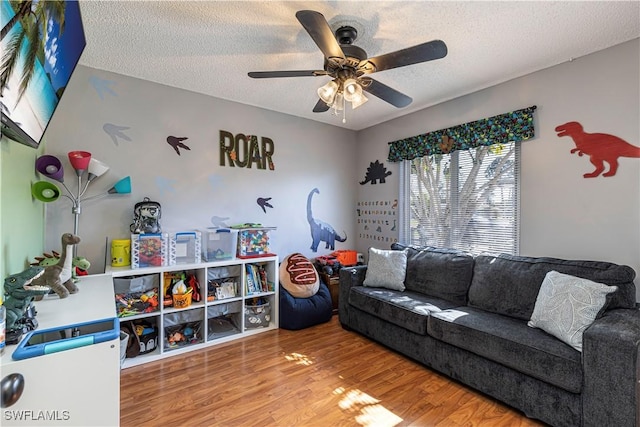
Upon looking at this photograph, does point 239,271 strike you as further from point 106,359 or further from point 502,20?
point 502,20

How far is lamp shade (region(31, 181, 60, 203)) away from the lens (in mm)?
1920

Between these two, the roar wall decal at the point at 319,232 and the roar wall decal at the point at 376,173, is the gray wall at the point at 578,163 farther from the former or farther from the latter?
the roar wall decal at the point at 319,232

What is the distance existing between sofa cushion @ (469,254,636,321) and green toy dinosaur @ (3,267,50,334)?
285cm

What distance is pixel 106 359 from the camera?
3.56 ft

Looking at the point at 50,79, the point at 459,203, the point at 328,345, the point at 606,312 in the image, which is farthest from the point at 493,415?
the point at 50,79

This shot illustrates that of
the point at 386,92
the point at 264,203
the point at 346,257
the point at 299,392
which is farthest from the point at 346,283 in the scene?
the point at 386,92

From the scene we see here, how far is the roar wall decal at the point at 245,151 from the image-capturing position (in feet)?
10.4

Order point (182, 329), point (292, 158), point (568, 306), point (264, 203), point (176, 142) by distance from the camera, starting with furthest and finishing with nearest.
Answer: point (292, 158)
point (264, 203)
point (176, 142)
point (182, 329)
point (568, 306)

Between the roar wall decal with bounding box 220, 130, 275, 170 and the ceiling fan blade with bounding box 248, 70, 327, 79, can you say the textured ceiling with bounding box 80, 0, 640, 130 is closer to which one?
the ceiling fan blade with bounding box 248, 70, 327, 79

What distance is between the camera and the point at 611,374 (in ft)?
4.84

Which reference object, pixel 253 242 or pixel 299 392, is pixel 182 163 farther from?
pixel 299 392

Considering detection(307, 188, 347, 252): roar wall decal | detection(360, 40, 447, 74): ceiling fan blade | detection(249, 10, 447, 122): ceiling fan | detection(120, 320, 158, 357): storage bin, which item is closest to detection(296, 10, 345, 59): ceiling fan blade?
detection(249, 10, 447, 122): ceiling fan

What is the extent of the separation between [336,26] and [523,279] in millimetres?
2302

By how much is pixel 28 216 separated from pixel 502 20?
3254 millimetres
